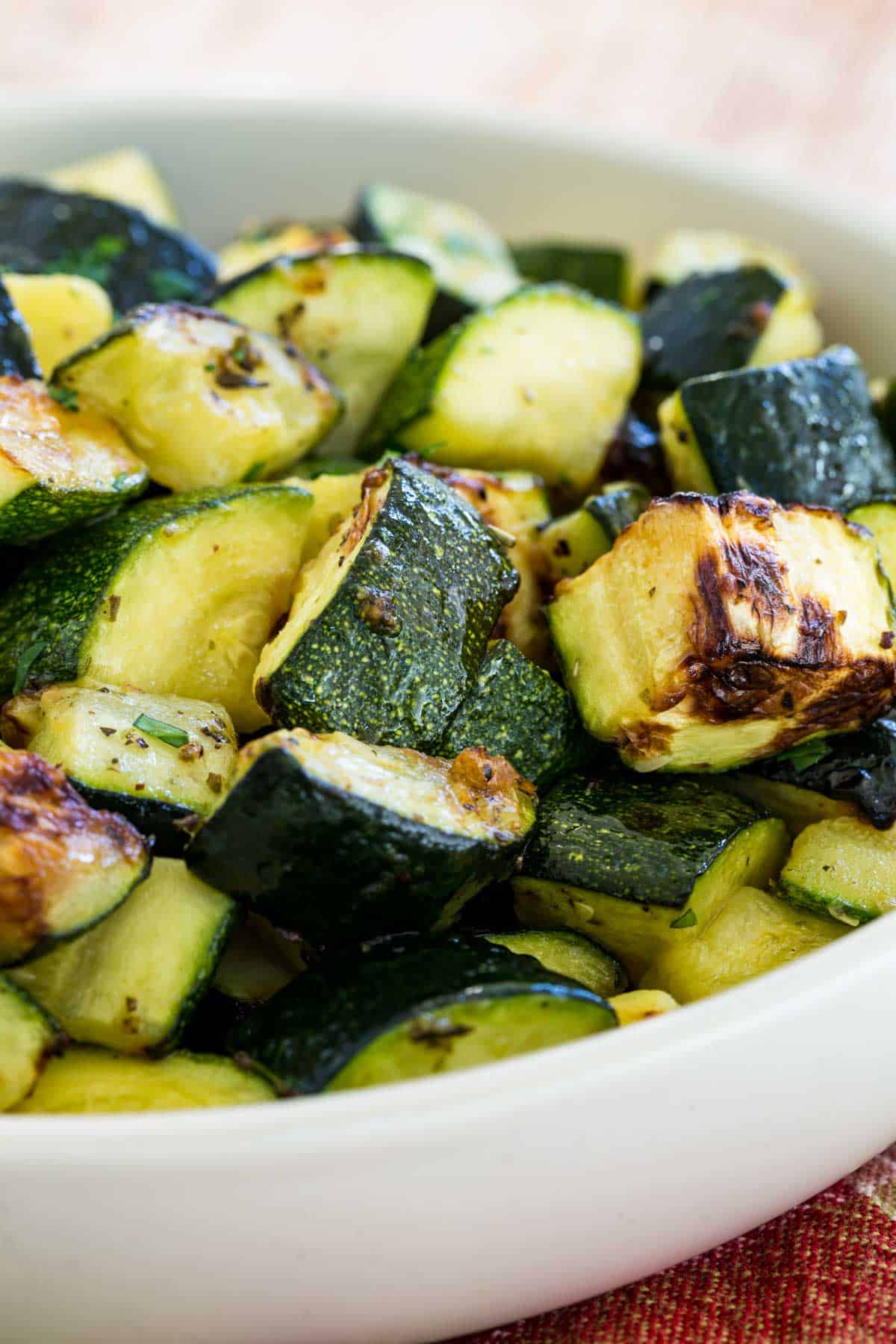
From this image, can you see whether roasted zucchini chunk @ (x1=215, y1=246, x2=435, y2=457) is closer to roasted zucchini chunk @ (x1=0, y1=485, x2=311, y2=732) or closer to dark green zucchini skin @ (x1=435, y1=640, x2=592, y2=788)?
roasted zucchini chunk @ (x1=0, y1=485, x2=311, y2=732)

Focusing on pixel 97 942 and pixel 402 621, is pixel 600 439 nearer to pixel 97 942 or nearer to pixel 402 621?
pixel 402 621

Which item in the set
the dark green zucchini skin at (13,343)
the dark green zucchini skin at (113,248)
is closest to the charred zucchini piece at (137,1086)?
the dark green zucchini skin at (13,343)

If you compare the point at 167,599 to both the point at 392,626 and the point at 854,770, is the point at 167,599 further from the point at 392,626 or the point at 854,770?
the point at 854,770

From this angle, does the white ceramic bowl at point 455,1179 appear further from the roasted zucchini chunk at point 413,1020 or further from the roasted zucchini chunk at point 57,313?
the roasted zucchini chunk at point 57,313

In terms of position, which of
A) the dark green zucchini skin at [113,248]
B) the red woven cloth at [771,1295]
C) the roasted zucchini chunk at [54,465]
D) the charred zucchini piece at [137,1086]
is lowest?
the red woven cloth at [771,1295]

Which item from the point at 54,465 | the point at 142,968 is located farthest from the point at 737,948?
the point at 54,465

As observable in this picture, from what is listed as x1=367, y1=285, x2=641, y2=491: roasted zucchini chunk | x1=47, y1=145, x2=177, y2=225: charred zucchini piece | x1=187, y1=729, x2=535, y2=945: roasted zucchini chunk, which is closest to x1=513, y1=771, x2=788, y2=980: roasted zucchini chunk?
x1=187, y1=729, x2=535, y2=945: roasted zucchini chunk

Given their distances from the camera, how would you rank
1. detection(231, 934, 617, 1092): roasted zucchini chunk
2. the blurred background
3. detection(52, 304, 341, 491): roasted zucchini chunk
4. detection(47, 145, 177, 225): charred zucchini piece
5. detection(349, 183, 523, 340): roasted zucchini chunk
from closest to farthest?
detection(231, 934, 617, 1092): roasted zucchini chunk
detection(52, 304, 341, 491): roasted zucchini chunk
detection(349, 183, 523, 340): roasted zucchini chunk
detection(47, 145, 177, 225): charred zucchini piece
the blurred background
